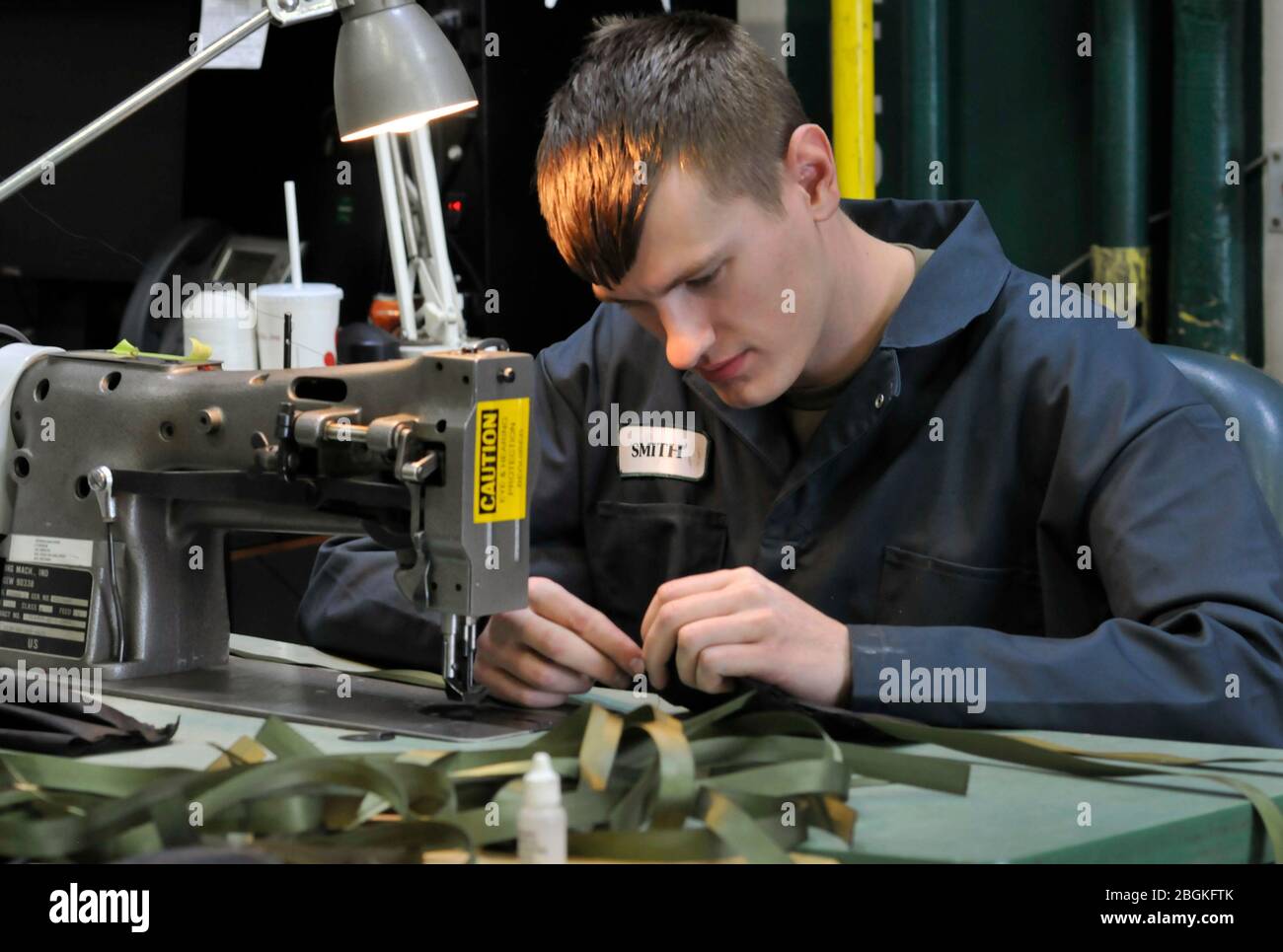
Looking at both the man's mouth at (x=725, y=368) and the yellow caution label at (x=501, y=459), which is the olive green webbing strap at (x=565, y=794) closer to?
the yellow caution label at (x=501, y=459)

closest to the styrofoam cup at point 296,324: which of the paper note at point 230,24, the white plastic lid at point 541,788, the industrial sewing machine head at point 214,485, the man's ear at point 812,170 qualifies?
the paper note at point 230,24

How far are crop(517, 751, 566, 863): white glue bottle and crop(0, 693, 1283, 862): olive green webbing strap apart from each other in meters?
0.03

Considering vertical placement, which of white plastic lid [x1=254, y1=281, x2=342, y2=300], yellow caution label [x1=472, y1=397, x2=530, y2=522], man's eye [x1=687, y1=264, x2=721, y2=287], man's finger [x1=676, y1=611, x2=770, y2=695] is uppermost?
man's eye [x1=687, y1=264, x2=721, y2=287]

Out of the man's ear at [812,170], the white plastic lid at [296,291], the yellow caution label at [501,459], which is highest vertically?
the man's ear at [812,170]

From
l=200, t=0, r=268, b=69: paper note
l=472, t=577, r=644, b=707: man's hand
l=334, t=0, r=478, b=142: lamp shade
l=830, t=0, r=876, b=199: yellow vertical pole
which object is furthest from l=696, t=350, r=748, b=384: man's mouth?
l=830, t=0, r=876, b=199: yellow vertical pole

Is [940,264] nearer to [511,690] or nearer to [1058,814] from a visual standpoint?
[511,690]

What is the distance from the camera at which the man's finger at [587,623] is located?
1468 mm

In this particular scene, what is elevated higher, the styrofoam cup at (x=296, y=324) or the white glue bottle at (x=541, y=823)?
the styrofoam cup at (x=296, y=324)

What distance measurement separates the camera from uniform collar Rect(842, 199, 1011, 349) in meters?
1.67

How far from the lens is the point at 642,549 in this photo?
1.84 meters

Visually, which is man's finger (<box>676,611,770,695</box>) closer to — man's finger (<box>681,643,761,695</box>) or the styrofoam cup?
man's finger (<box>681,643,761,695</box>)

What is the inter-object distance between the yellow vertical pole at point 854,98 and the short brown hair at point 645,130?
135cm

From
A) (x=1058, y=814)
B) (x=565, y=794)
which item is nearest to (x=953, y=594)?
(x=1058, y=814)
